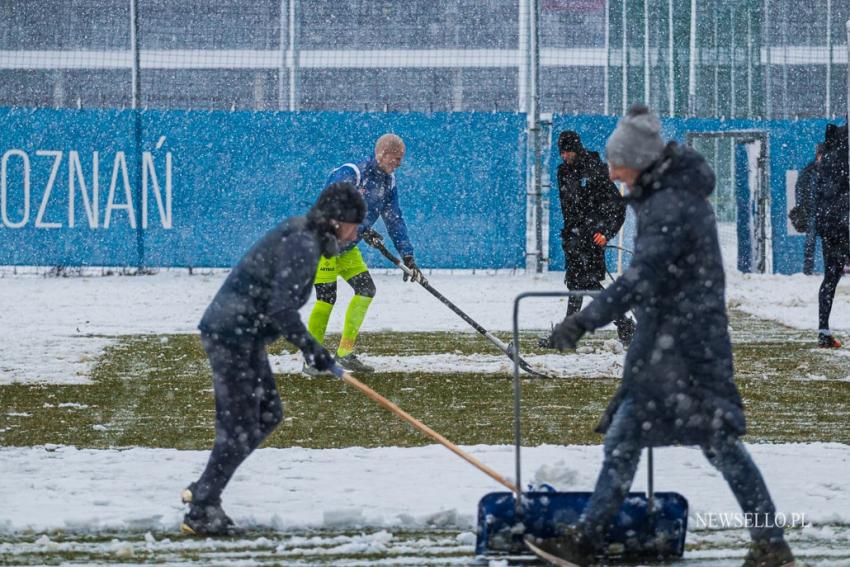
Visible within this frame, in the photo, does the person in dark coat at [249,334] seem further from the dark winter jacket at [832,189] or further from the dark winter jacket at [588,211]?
the dark winter jacket at [832,189]

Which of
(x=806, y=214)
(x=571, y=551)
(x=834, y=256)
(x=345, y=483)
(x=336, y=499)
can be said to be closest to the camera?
(x=571, y=551)

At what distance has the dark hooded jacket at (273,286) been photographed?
5.18m

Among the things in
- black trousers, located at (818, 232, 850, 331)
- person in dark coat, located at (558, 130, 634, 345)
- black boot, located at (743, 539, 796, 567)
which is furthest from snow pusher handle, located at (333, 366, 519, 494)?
black trousers, located at (818, 232, 850, 331)

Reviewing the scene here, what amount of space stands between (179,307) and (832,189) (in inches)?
276

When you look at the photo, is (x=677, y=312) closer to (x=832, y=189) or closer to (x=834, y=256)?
(x=834, y=256)

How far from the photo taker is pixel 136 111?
17656mm

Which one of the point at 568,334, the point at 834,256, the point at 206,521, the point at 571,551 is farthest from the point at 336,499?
the point at 834,256

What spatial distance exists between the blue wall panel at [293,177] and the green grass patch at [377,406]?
259 inches

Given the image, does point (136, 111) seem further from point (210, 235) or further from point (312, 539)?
point (312, 539)

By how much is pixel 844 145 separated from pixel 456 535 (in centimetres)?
713

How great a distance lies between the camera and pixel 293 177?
58.6ft

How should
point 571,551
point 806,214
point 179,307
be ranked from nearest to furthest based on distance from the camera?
1. point 571,551
2. point 179,307
3. point 806,214

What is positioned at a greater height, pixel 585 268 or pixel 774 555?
pixel 585 268

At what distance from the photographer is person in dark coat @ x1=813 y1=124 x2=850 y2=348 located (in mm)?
11188
